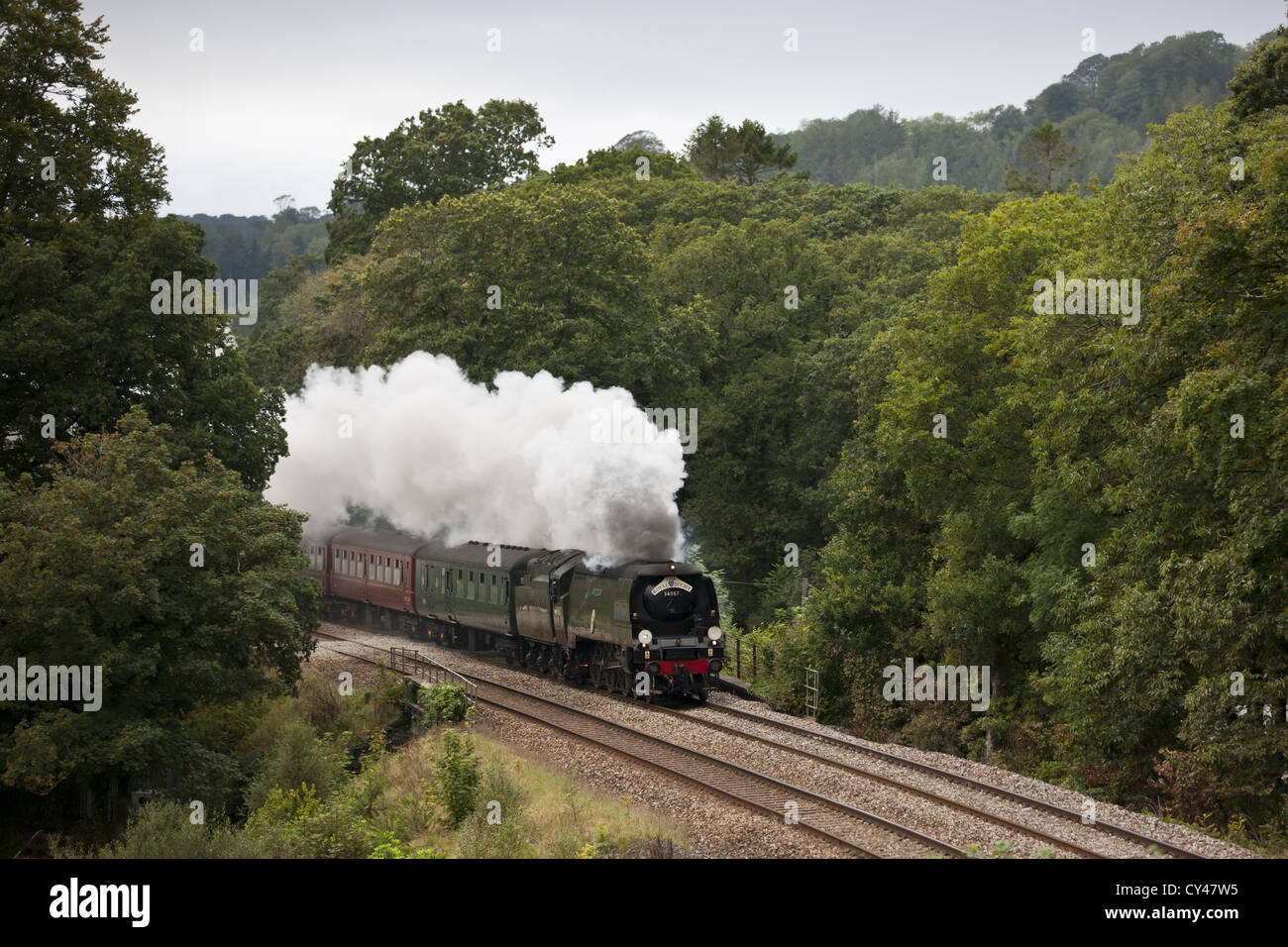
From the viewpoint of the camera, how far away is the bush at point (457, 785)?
17.5 meters

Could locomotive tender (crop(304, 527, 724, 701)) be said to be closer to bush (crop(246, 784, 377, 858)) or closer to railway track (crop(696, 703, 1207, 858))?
railway track (crop(696, 703, 1207, 858))

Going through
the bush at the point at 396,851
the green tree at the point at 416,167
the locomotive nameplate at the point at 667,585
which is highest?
the green tree at the point at 416,167

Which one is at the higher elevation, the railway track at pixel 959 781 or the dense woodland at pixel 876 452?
the dense woodland at pixel 876 452

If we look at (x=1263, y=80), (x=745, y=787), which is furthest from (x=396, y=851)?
(x=1263, y=80)

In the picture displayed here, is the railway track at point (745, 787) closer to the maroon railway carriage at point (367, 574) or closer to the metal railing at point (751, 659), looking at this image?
the metal railing at point (751, 659)

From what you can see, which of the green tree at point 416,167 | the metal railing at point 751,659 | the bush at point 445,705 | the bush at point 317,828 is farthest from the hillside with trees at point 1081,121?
the bush at point 317,828

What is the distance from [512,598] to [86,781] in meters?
11.1

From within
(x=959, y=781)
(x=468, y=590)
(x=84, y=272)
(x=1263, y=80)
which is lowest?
(x=959, y=781)

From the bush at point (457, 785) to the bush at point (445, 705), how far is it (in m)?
6.95

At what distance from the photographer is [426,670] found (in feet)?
102

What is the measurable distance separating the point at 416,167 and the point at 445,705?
1928 inches

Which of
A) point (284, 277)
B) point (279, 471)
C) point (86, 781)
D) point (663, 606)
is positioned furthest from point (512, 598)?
point (284, 277)

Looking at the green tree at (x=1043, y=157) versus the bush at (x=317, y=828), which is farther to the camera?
the green tree at (x=1043, y=157)

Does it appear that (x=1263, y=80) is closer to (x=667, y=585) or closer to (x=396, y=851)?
(x=667, y=585)
